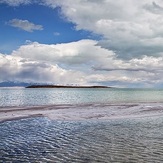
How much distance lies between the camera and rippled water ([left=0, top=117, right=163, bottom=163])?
15.0 m

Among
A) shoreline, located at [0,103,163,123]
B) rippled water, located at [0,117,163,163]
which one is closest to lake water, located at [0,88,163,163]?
rippled water, located at [0,117,163,163]

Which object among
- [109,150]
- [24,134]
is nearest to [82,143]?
[109,150]

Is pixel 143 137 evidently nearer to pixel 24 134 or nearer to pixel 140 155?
pixel 140 155

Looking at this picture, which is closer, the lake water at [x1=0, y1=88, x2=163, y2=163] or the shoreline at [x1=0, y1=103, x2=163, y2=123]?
the lake water at [x1=0, y1=88, x2=163, y2=163]

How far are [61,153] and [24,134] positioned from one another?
7.34 metres

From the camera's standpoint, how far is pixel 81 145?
17938 mm

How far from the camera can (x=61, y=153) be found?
16.0 meters

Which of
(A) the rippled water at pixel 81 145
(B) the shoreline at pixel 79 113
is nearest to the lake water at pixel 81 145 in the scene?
(A) the rippled water at pixel 81 145

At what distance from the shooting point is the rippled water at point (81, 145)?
15008 millimetres

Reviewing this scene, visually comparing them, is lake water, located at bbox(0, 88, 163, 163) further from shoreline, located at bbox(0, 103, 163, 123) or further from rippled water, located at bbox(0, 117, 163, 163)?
shoreline, located at bbox(0, 103, 163, 123)

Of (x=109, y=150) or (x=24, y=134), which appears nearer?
(x=109, y=150)

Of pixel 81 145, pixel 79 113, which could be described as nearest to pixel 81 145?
pixel 81 145

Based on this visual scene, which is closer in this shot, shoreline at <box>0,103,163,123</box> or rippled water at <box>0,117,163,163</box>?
rippled water at <box>0,117,163,163</box>

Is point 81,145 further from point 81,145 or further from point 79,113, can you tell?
point 79,113
